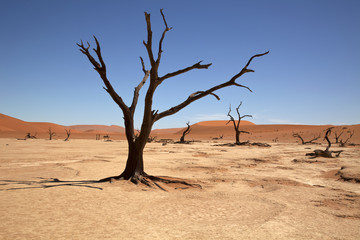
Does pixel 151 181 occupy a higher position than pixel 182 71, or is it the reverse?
pixel 182 71

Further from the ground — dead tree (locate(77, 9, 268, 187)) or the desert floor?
dead tree (locate(77, 9, 268, 187))

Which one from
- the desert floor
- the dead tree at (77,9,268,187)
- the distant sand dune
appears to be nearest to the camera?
the desert floor

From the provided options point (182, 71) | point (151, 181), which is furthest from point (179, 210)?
point (182, 71)

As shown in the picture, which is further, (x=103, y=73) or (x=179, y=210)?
(x=103, y=73)

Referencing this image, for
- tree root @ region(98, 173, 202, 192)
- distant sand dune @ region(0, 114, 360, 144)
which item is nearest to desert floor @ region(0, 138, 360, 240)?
tree root @ region(98, 173, 202, 192)

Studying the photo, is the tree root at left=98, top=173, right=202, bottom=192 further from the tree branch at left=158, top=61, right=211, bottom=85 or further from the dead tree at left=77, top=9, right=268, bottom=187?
the tree branch at left=158, top=61, right=211, bottom=85

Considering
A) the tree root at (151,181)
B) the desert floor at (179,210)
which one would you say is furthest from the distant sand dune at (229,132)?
the tree root at (151,181)

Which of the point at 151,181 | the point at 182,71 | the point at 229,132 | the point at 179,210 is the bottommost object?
the point at 179,210

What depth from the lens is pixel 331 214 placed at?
4344mm

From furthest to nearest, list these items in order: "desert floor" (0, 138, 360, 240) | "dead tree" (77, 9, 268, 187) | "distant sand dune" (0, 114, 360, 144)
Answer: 1. "distant sand dune" (0, 114, 360, 144)
2. "dead tree" (77, 9, 268, 187)
3. "desert floor" (0, 138, 360, 240)

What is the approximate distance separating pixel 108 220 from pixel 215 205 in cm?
207

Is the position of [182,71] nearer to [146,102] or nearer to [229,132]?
[146,102]

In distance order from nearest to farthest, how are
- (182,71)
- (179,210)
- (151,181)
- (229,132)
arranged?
(179,210) → (182,71) → (151,181) → (229,132)

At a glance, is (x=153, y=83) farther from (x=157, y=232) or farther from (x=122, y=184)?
(x=157, y=232)
